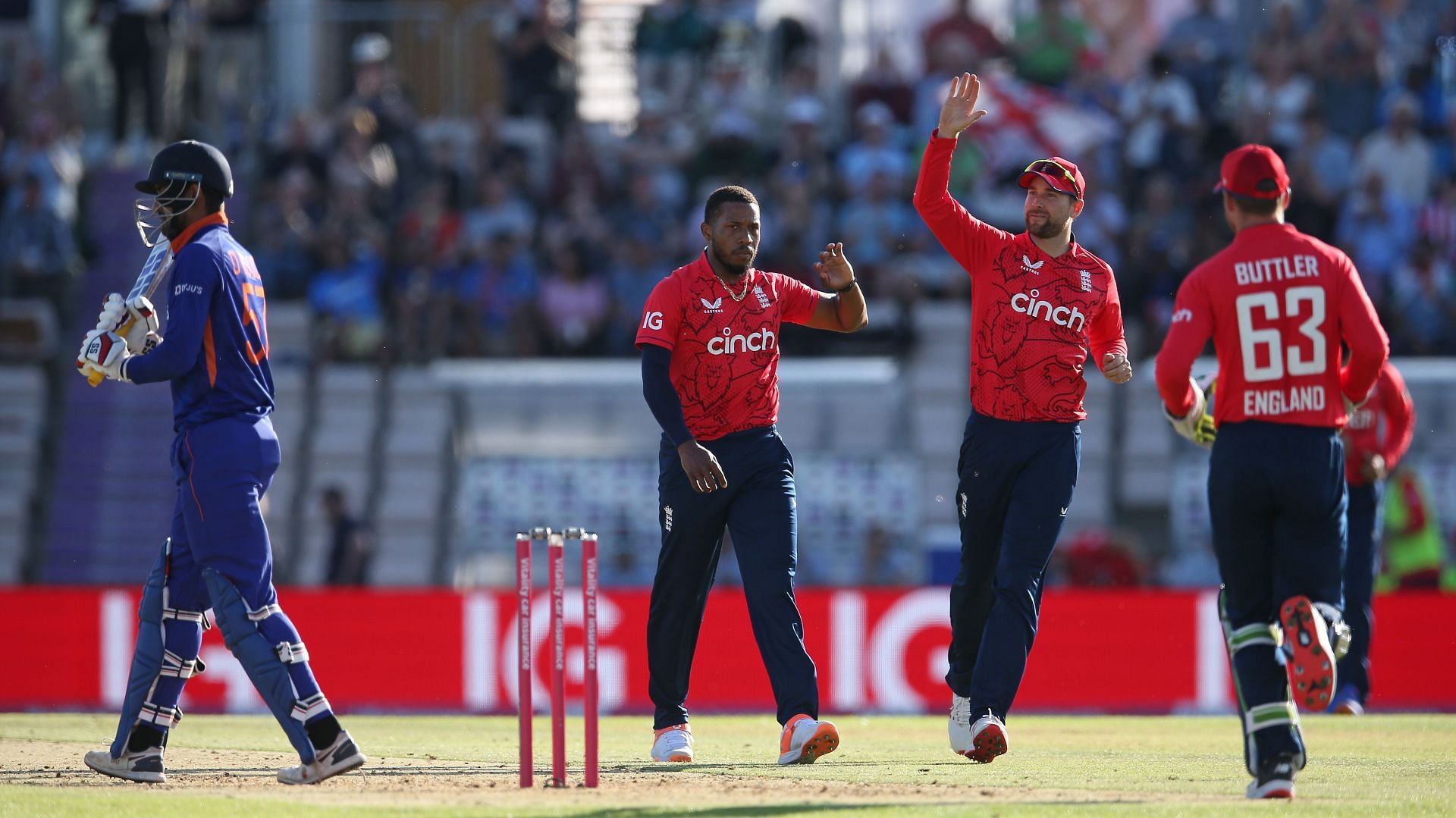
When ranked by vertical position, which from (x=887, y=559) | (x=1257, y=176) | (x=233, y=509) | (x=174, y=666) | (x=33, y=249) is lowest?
(x=174, y=666)

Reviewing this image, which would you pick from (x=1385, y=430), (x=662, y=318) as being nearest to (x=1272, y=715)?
(x=662, y=318)

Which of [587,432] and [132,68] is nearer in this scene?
[587,432]

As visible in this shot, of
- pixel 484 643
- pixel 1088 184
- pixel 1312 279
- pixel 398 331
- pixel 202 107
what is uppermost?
pixel 202 107

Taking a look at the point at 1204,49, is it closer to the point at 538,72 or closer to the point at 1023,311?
the point at 538,72

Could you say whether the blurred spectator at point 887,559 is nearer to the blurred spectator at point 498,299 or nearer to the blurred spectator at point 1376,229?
the blurred spectator at point 498,299

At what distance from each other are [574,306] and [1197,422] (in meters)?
12.1

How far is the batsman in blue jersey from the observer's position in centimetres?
791

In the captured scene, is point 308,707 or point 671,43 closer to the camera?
point 308,707

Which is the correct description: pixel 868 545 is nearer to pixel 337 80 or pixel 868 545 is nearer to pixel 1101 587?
pixel 1101 587

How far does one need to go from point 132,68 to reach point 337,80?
2564 mm

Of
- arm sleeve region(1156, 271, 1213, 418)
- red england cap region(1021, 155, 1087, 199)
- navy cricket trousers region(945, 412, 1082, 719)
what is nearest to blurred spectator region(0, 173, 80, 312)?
navy cricket trousers region(945, 412, 1082, 719)

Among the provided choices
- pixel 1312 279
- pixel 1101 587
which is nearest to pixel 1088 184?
pixel 1101 587

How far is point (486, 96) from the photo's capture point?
24.4m

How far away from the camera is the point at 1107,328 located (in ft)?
30.7
